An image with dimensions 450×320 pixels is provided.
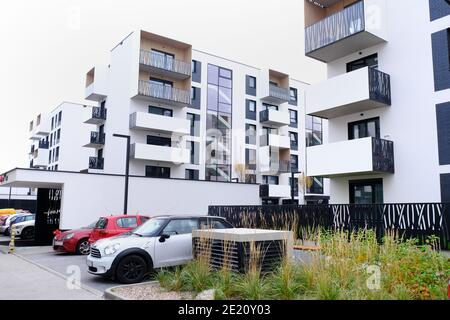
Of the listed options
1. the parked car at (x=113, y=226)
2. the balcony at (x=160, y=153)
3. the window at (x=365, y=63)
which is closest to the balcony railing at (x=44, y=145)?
the balcony at (x=160, y=153)

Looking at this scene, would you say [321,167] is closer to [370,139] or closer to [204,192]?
[370,139]

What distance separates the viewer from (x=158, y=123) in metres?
29.5

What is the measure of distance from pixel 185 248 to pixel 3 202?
1596 inches

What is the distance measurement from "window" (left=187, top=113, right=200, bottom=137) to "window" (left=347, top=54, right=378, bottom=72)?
17.2 metres

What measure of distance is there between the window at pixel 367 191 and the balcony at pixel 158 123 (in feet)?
50.5

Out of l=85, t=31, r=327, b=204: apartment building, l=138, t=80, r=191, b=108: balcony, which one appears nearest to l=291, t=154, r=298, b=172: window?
l=85, t=31, r=327, b=204: apartment building

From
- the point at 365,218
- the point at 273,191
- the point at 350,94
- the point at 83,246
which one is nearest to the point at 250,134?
the point at 273,191

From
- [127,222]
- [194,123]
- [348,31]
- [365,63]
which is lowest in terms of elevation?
[127,222]

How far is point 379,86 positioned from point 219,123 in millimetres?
20264

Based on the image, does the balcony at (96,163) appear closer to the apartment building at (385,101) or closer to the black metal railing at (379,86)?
the apartment building at (385,101)

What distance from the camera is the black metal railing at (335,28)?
57.7 ft

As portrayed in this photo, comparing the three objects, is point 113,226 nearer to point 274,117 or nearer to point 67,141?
point 274,117

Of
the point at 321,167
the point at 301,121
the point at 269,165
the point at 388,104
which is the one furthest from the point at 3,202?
the point at 388,104

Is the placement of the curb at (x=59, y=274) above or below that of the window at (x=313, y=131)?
below
